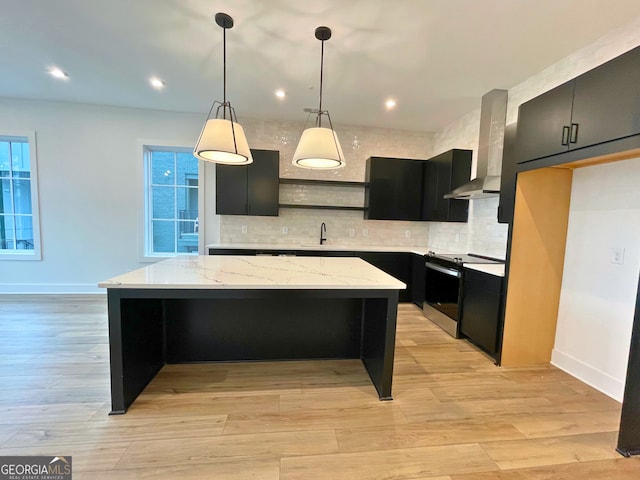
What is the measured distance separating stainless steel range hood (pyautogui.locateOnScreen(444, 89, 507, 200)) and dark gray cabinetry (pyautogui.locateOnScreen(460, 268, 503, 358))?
99cm

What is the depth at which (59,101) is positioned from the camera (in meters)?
4.01

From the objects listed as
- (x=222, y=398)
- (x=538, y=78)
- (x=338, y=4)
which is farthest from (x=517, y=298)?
(x=338, y=4)

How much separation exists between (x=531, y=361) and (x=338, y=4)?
136 inches

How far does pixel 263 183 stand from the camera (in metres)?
4.20

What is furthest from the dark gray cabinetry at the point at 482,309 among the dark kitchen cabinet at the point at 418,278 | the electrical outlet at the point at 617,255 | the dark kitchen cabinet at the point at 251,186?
the dark kitchen cabinet at the point at 251,186

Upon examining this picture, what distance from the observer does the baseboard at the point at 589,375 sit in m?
2.10

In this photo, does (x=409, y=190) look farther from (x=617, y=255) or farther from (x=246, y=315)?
(x=246, y=315)

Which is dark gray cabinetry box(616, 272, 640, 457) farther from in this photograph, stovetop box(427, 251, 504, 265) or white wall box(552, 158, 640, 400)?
stovetop box(427, 251, 504, 265)

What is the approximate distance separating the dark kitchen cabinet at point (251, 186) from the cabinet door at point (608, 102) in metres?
3.35

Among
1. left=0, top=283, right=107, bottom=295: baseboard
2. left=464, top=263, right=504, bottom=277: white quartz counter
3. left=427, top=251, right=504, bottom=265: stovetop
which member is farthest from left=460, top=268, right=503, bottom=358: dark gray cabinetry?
left=0, top=283, right=107, bottom=295: baseboard

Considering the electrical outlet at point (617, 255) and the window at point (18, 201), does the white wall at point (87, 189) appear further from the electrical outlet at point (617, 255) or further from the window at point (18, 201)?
the electrical outlet at point (617, 255)

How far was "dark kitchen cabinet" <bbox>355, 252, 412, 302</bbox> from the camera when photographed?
166 inches

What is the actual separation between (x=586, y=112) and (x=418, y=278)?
106 inches

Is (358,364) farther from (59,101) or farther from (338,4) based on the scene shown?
(59,101)
